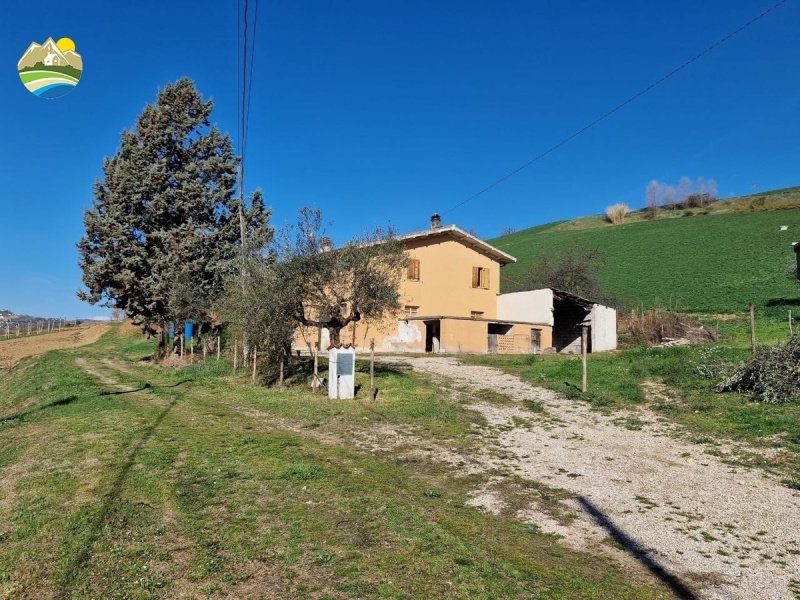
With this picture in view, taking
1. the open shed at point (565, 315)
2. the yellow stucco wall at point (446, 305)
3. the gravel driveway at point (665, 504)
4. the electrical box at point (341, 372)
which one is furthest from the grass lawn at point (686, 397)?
the open shed at point (565, 315)

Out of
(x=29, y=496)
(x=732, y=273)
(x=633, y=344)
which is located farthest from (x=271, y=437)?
(x=732, y=273)

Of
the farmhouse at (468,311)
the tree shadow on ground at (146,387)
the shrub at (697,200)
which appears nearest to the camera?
the tree shadow on ground at (146,387)

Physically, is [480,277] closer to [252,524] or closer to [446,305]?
[446,305]

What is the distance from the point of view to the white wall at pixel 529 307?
115ft

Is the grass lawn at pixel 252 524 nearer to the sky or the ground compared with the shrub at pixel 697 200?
nearer to the ground

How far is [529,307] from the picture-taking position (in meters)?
36.1

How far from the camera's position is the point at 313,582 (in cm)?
436

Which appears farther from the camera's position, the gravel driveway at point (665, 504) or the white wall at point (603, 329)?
the white wall at point (603, 329)

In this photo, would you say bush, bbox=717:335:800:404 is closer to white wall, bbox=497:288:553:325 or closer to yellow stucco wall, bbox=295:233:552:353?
yellow stucco wall, bbox=295:233:552:353

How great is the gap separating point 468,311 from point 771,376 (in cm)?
2435

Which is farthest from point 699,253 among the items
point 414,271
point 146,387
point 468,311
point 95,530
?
point 95,530

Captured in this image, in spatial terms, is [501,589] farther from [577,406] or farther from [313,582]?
[577,406]

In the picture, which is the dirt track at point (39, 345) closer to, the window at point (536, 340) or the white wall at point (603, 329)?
the window at point (536, 340)

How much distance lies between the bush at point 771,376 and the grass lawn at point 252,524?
25.8 ft
